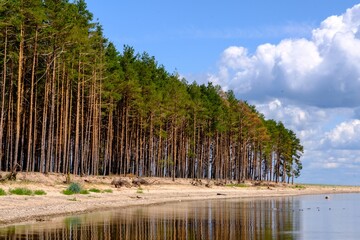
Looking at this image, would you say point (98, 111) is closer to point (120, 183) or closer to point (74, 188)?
point (120, 183)

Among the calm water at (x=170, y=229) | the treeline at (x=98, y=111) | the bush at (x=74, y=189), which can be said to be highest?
the treeline at (x=98, y=111)

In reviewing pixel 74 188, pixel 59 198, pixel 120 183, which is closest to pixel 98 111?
pixel 120 183

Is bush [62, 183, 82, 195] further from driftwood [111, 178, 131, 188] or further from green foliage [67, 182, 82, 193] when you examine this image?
driftwood [111, 178, 131, 188]

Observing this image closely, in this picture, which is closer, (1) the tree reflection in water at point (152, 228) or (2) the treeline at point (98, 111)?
(1) the tree reflection in water at point (152, 228)

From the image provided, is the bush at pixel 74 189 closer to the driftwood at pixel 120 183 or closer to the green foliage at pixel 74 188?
the green foliage at pixel 74 188

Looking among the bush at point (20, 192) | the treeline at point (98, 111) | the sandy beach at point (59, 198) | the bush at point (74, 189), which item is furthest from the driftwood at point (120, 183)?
the bush at point (20, 192)

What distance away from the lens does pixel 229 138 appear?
371 feet

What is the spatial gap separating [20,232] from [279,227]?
13.1m

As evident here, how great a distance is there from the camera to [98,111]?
68.9 m

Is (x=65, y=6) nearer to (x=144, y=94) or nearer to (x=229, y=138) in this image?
(x=144, y=94)

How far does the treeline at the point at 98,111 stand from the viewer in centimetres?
5166

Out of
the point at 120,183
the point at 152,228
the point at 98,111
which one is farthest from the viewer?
the point at 98,111

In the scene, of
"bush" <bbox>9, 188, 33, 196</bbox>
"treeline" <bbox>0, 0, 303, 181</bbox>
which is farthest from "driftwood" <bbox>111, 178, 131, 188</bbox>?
"bush" <bbox>9, 188, 33, 196</bbox>

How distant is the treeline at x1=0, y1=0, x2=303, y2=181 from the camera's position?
51.7 meters
